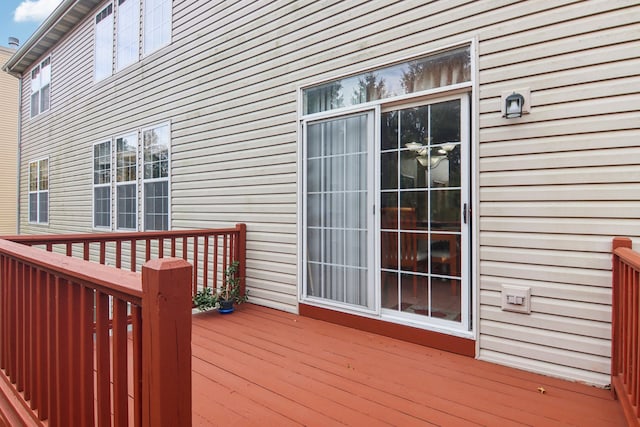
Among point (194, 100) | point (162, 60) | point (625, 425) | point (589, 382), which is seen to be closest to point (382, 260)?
point (589, 382)

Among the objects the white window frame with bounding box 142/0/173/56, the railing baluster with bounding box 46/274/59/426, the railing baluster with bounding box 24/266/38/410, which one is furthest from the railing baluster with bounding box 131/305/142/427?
the white window frame with bounding box 142/0/173/56

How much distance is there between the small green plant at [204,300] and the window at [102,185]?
3.94m

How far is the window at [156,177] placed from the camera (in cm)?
529

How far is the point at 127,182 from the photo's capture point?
609 cm

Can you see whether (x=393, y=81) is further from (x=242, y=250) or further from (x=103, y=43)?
(x=103, y=43)

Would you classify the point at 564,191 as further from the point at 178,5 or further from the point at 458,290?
the point at 178,5

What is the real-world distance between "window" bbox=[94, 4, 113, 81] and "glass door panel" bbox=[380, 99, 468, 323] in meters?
6.08

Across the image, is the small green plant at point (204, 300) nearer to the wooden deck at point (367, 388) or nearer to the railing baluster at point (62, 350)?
the wooden deck at point (367, 388)

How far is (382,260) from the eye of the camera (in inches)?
119

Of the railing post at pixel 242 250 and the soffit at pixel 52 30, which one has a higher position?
the soffit at pixel 52 30

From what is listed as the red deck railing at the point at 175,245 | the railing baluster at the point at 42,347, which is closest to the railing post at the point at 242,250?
the red deck railing at the point at 175,245

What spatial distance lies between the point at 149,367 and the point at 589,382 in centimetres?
242

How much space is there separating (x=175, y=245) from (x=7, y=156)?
1235cm

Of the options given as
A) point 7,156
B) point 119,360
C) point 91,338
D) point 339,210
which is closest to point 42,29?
point 7,156
